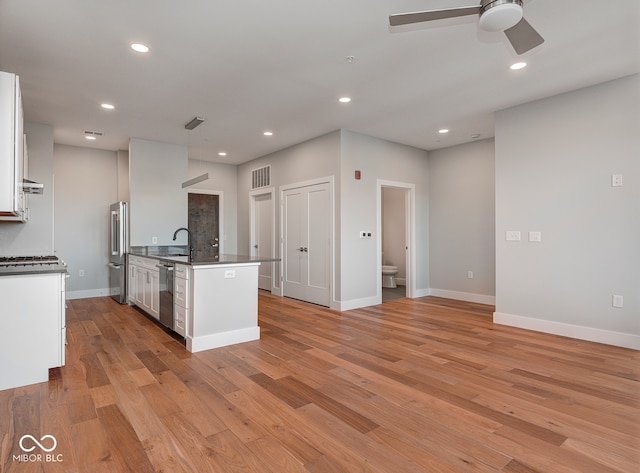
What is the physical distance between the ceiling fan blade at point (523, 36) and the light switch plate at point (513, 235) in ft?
9.38

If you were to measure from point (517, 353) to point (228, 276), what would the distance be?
3.07 m

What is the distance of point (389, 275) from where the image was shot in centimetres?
780

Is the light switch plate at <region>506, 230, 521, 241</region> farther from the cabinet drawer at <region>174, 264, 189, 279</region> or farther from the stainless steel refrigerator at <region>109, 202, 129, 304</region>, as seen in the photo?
the stainless steel refrigerator at <region>109, 202, 129, 304</region>

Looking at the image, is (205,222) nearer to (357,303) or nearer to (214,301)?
(357,303)

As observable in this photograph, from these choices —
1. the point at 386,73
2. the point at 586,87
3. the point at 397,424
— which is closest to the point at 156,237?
the point at 386,73

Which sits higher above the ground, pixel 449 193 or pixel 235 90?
pixel 235 90

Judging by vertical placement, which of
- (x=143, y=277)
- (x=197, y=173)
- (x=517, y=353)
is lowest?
(x=517, y=353)

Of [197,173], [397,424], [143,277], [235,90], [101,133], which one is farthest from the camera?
[197,173]

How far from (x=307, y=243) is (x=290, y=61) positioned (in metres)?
3.27

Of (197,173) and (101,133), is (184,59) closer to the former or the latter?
(101,133)

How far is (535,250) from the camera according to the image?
427 cm

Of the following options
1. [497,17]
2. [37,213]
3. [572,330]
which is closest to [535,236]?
[572,330]

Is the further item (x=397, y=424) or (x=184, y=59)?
(x=184, y=59)

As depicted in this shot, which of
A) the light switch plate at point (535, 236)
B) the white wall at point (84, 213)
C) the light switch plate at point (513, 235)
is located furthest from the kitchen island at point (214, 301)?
the white wall at point (84, 213)
